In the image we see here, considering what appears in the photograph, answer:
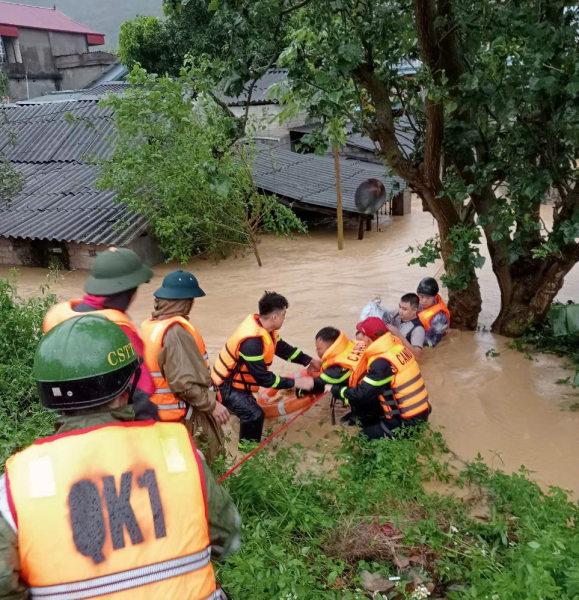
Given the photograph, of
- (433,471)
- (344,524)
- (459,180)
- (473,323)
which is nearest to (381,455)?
(433,471)

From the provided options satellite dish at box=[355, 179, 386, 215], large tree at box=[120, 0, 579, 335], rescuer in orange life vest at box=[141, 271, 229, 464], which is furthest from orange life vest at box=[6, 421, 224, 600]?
satellite dish at box=[355, 179, 386, 215]

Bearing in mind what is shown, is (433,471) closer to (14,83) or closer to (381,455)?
(381,455)

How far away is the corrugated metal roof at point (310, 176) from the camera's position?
13.2 metres

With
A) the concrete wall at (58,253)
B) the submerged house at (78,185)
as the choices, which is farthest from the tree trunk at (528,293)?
the concrete wall at (58,253)

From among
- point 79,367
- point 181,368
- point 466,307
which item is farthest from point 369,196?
point 79,367

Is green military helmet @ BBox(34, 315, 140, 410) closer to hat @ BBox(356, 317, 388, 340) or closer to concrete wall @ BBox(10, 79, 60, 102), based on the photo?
hat @ BBox(356, 317, 388, 340)

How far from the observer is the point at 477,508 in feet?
13.5

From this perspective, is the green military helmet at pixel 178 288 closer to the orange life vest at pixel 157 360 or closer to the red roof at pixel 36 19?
→ the orange life vest at pixel 157 360

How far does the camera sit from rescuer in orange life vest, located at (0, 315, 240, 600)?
1.58 metres

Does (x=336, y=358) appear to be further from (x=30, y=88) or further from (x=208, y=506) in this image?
(x=30, y=88)

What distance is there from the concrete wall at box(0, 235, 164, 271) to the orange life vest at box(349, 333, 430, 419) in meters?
7.36

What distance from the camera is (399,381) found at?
15.5ft

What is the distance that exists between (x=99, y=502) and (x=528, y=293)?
6.67 meters

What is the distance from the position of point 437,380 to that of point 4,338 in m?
4.63
